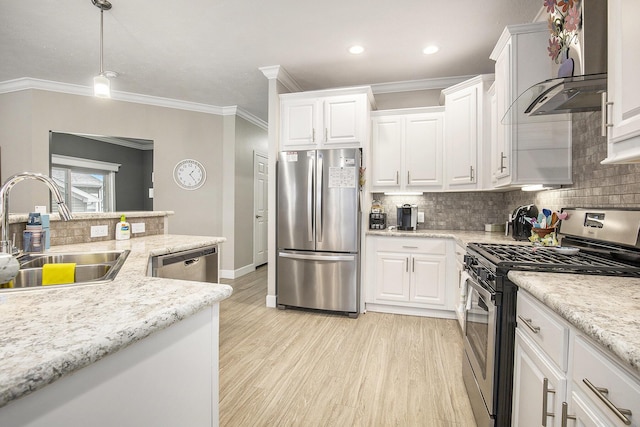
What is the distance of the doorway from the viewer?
553 cm

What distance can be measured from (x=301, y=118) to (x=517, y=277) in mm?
2736

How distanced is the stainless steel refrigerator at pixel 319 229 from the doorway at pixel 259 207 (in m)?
2.17

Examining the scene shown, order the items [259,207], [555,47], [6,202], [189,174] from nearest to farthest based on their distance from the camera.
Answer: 1. [6,202]
2. [555,47]
3. [189,174]
4. [259,207]

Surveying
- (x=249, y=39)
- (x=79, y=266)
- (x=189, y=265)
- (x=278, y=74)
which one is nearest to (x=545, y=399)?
(x=79, y=266)

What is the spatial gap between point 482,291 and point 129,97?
4.80 meters

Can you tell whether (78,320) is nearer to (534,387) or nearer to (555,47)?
(534,387)

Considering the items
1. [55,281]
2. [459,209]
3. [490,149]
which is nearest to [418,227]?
[459,209]

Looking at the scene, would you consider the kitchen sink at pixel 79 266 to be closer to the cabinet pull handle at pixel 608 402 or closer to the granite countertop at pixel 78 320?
the granite countertop at pixel 78 320

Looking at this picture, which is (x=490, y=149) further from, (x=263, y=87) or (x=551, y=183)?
(x=263, y=87)

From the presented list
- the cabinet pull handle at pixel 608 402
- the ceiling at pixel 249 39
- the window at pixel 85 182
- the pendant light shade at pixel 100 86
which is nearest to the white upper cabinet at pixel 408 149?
the ceiling at pixel 249 39

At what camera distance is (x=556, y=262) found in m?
1.44

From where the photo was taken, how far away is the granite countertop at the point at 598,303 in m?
0.69

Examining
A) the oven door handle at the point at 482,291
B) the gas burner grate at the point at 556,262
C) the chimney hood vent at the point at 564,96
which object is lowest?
the oven door handle at the point at 482,291

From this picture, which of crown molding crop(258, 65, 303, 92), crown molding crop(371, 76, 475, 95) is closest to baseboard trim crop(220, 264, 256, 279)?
crown molding crop(258, 65, 303, 92)
